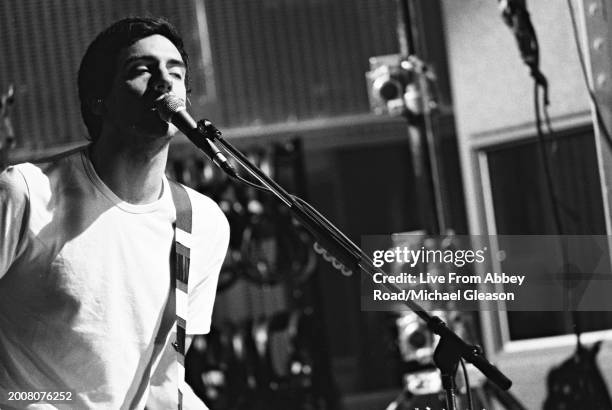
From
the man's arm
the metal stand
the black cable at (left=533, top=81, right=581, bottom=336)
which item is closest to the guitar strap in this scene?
the man's arm

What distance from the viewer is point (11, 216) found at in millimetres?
1451

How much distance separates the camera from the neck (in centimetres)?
157

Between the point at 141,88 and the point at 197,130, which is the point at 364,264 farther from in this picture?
the point at 141,88

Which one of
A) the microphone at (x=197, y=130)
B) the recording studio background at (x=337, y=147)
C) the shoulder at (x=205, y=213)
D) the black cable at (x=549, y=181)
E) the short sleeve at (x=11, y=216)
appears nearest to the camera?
the microphone at (x=197, y=130)

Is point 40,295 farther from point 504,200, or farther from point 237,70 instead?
point 237,70

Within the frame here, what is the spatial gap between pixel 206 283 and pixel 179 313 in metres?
0.10

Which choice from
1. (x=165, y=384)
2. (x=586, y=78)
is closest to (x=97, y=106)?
(x=165, y=384)

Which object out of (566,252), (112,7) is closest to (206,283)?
(112,7)

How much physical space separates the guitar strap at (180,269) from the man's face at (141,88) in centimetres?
13

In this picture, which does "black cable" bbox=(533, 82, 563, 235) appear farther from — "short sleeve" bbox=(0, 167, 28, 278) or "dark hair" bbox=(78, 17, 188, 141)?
"short sleeve" bbox=(0, 167, 28, 278)

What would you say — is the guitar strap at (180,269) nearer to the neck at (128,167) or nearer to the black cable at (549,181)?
the neck at (128,167)

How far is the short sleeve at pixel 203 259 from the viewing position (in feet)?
5.41

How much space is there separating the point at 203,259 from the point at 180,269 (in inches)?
2.4

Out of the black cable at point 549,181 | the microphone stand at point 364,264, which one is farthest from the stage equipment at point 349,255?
the black cable at point 549,181
